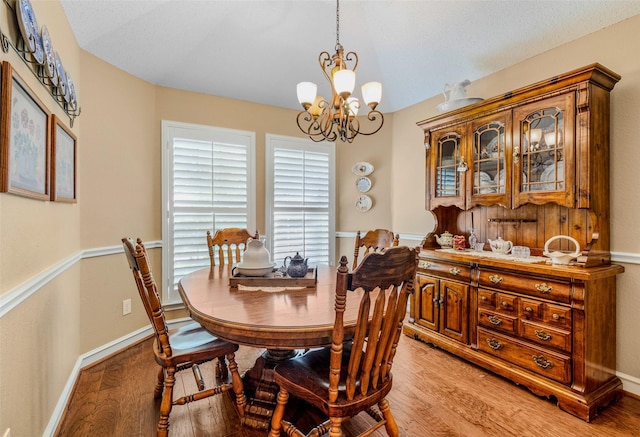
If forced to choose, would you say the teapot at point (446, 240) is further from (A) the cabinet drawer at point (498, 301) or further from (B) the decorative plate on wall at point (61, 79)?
(B) the decorative plate on wall at point (61, 79)

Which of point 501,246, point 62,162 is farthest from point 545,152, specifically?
point 62,162

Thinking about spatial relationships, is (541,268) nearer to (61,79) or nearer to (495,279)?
(495,279)

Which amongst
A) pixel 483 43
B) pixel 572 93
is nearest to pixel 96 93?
pixel 483 43

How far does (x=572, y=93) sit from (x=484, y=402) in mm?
2118

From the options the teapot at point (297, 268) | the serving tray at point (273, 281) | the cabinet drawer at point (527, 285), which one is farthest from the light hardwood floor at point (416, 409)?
the teapot at point (297, 268)

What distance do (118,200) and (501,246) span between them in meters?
3.35

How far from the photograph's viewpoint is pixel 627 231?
7.30 feet

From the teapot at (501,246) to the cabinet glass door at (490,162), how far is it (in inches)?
13.0

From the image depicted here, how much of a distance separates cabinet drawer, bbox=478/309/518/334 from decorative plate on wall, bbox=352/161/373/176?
7.21ft

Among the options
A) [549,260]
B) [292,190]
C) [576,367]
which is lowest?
[576,367]

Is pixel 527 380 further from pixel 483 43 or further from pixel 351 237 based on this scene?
pixel 483 43

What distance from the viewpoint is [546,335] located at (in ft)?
6.91

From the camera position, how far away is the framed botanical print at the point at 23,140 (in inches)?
46.4

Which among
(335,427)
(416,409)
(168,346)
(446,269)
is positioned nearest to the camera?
(335,427)
